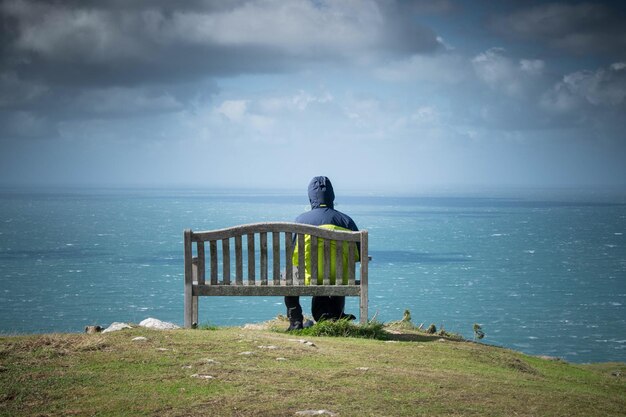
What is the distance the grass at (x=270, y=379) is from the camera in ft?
22.1

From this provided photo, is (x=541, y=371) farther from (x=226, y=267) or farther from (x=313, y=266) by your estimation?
(x=226, y=267)

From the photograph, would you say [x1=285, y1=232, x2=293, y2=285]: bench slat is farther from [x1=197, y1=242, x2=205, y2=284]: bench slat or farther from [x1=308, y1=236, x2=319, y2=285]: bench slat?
[x1=197, y1=242, x2=205, y2=284]: bench slat

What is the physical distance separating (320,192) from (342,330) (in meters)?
2.22

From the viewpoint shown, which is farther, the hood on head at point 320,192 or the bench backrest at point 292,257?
the hood on head at point 320,192

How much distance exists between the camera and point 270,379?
7570 mm

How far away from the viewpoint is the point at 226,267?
11.3m

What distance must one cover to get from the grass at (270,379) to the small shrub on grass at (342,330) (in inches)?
21.0

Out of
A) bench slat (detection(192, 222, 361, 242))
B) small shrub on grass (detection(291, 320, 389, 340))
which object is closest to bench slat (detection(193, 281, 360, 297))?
small shrub on grass (detection(291, 320, 389, 340))

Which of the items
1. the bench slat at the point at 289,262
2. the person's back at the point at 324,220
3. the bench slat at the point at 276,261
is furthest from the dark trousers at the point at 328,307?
Answer: the bench slat at the point at 276,261

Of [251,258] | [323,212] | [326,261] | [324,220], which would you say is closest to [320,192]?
[323,212]

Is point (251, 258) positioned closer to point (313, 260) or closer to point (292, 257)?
point (292, 257)

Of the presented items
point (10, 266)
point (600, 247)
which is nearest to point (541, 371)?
point (10, 266)

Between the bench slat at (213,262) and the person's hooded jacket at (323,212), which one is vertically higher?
the person's hooded jacket at (323,212)

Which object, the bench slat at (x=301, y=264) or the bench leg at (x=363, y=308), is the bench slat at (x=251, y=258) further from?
the bench leg at (x=363, y=308)
